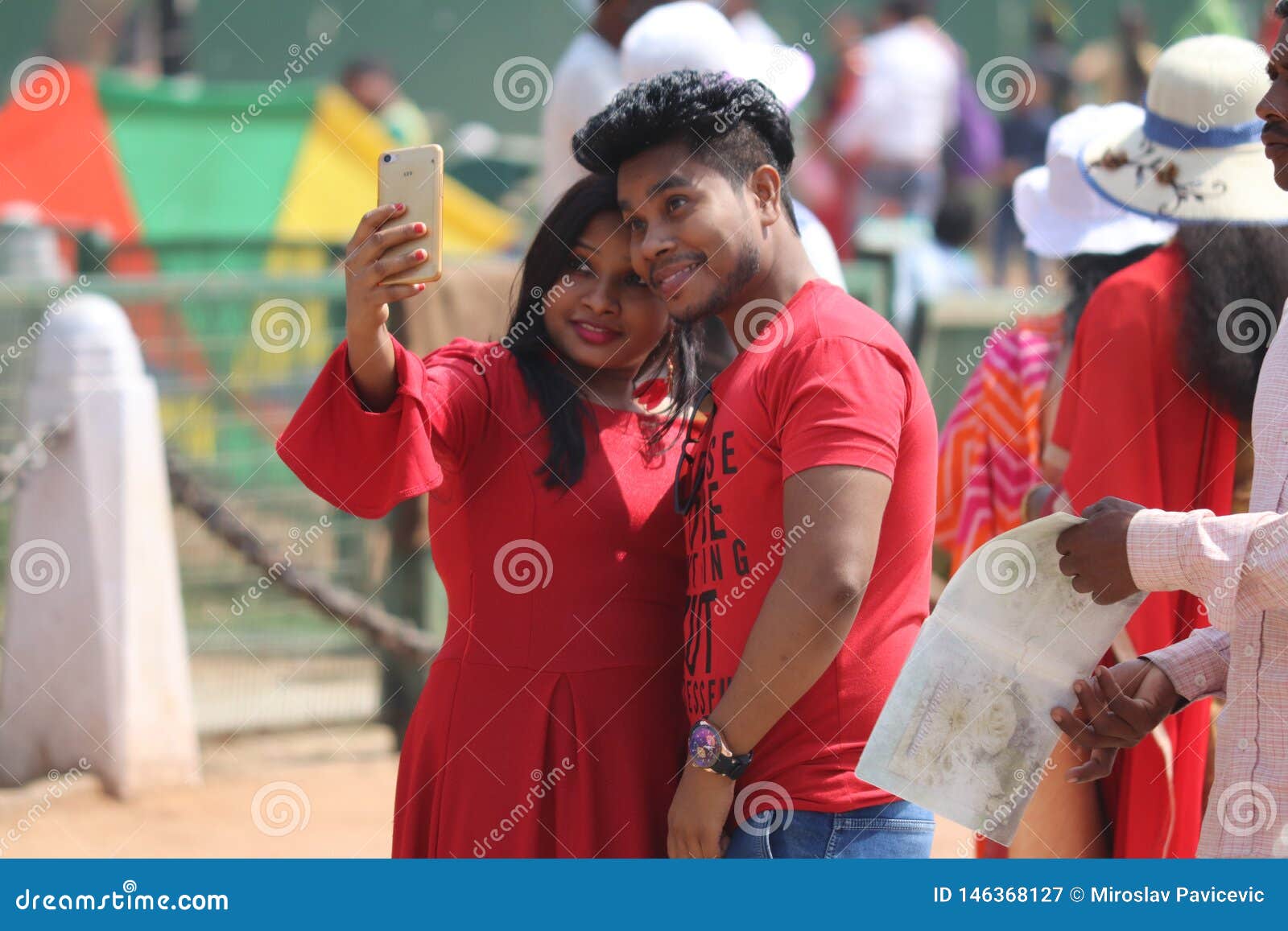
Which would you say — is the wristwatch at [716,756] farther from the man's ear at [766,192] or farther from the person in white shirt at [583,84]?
the person in white shirt at [583,84]

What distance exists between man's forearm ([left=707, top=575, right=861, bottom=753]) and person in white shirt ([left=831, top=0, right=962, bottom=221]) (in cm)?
855

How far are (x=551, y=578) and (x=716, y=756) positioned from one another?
0.44 meters

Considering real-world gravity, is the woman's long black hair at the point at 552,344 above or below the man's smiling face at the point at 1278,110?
below

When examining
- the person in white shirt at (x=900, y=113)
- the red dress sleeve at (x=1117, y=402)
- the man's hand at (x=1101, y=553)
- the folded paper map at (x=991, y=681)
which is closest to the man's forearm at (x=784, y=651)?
the folded paper map at (x=991, y=681)

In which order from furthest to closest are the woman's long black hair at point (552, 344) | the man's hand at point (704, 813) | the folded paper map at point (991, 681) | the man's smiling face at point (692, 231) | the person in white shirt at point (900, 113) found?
1. the person in white shirt at point (900, 113)
2. the woman's long black hair at point (552, 344)
3. the man's smiling face at point (692, 231)
4. the man's hand at point (704, 813)
5. the folded paper map at point (991, 681)

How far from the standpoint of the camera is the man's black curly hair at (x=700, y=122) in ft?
8.07

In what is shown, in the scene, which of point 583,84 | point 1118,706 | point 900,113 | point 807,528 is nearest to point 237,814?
point 583,84

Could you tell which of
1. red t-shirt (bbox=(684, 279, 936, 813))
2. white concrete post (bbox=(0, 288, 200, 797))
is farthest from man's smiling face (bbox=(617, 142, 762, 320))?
white concrete post (bbox=(0, 288, 200, 797))

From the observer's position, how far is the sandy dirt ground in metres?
5.09

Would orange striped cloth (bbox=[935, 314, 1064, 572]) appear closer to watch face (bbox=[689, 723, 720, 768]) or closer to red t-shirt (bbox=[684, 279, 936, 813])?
red t-shirt (bbox=[684, 279, 936, 813])

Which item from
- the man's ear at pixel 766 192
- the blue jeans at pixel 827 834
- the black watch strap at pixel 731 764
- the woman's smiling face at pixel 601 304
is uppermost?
the man's ear at pixel 766 192

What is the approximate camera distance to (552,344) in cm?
271

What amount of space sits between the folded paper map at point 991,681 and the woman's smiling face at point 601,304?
78cm
